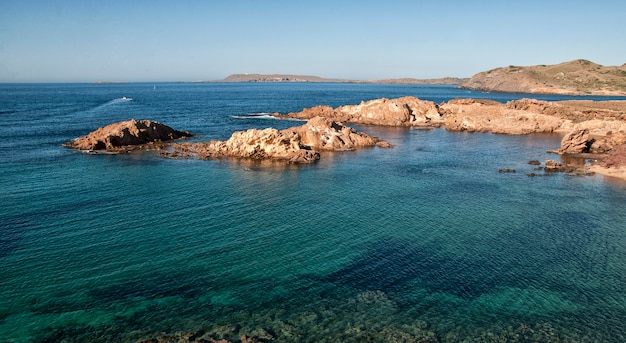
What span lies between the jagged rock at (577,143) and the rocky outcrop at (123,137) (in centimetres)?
6271

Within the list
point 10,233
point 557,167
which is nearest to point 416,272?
point 10,233

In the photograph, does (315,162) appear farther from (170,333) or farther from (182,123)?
(182,123)

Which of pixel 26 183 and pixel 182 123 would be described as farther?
pixel 182 123

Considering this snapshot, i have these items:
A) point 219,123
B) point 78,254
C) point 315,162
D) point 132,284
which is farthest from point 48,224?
point 219,123

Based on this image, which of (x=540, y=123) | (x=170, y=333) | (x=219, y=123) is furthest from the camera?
(x=219, y=123)

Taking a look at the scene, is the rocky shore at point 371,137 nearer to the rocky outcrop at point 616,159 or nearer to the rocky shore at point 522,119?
the rocky outcrop at point 616,159

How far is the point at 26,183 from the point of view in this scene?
1670 inches

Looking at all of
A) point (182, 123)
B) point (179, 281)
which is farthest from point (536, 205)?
point (182, 123)

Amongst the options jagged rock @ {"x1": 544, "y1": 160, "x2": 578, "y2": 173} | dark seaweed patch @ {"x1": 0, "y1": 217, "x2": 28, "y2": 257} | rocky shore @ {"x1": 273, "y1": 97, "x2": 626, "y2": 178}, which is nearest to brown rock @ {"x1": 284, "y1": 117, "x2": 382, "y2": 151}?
jagged rock @ {"x1": 544, "y1": 160, "x2": 578, "y2": 173}

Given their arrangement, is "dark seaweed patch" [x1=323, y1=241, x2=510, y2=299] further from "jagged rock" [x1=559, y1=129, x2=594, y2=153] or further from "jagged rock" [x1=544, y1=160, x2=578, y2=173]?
"jagged rock" [x1=559, y1=129, x2=594, y2=153]

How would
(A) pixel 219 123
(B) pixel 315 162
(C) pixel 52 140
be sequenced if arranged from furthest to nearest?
1. (A) pixel 219 123
2. (C) pixel 52 140
3. (B) pixel 315 162

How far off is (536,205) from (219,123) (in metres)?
72.6

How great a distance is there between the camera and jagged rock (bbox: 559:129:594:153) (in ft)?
202

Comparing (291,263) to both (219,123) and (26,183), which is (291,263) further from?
(219,123)
